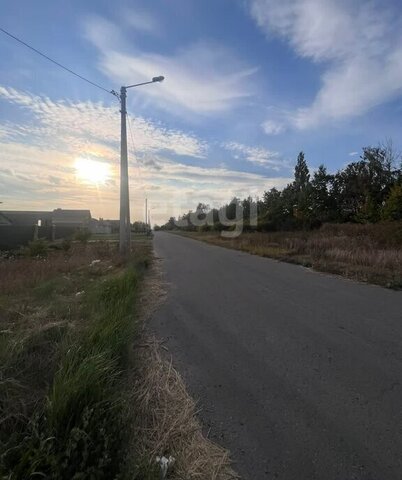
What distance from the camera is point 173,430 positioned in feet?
10.2

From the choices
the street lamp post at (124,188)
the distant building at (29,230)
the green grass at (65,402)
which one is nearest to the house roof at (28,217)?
the distant building at (29,230)

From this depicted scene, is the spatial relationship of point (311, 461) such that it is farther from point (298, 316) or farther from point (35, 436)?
point (298, 316)

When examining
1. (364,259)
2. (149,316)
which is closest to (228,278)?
(149,316)

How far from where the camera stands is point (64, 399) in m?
2.78

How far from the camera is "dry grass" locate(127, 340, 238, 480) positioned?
2.65m

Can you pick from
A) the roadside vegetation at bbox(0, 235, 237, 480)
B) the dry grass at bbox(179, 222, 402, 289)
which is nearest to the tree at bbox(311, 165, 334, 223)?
the dry grass at bbox(179, 222, 402, 289)

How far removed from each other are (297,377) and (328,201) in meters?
57.5

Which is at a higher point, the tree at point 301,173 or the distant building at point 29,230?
the tree at point 301,173

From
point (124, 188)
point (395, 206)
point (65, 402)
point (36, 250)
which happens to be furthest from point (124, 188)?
point (395, 206)

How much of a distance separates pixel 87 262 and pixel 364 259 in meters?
11.2

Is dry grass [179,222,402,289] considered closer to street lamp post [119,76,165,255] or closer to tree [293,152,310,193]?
street lamp post [119,76,165,255]

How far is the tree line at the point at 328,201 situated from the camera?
153ft

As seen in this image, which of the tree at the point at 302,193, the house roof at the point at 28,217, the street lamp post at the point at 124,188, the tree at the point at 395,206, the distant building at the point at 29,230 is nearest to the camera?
the street lamp post at the point at 124,188

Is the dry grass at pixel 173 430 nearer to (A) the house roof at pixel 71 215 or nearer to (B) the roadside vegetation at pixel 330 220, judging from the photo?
(B) the roadside vegetation at pixel 330 220
